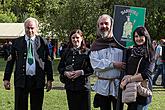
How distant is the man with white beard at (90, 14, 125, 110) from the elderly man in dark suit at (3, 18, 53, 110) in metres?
0.99

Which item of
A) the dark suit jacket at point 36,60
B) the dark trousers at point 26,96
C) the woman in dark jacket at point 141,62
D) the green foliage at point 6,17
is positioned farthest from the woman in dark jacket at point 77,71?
the green foliage at point 6,17

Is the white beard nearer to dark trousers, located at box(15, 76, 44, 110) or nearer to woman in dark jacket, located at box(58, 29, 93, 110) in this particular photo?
woman in dark jacket, located at box(58, 29, 93, 110)

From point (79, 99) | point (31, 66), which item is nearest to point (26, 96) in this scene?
point (31, 66)

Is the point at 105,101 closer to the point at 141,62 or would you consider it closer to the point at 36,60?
the point at 141,62

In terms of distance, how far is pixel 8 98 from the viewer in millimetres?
10359

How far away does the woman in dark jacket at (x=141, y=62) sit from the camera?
5.55 m

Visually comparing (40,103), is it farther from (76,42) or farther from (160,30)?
(160,30)

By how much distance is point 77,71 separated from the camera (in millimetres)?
6609

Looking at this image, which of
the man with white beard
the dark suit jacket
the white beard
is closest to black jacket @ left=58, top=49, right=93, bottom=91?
the dark suit jacket

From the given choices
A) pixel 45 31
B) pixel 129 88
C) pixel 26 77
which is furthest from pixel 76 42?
pixel 45 31

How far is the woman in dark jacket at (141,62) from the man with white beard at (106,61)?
0.36 meters

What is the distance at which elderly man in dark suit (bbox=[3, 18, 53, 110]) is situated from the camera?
21.8ft

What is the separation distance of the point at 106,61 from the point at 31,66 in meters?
1.31

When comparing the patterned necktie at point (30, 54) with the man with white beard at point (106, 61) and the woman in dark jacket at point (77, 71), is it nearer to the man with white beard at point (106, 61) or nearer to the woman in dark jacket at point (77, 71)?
the woman in dark jacket at point (77, 71)
